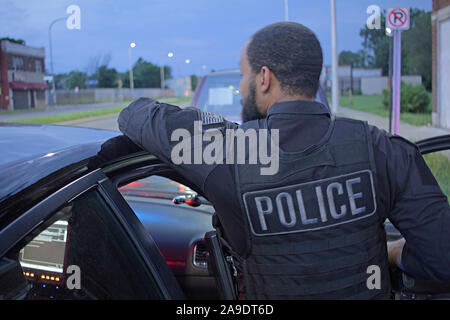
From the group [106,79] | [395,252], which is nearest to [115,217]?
[395,252]

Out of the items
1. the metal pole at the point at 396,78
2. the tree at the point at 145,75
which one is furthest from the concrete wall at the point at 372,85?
the metal pole at the point at 396,78

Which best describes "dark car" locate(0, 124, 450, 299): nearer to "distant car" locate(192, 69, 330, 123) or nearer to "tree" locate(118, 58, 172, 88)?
"distant car" locate(192, 69, 330, 123)

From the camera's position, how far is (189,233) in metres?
2.81

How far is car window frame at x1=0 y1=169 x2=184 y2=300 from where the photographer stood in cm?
113

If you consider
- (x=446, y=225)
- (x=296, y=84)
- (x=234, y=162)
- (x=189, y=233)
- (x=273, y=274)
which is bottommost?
(x=189, y=233)

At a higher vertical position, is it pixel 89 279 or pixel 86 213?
pixel 86 213

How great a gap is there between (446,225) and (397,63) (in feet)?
18.4

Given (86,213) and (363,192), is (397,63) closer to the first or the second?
(363,192)

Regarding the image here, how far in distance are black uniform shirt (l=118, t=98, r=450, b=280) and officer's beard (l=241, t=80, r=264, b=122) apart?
0.11m

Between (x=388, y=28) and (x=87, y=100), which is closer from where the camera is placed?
(x=388, y=28)

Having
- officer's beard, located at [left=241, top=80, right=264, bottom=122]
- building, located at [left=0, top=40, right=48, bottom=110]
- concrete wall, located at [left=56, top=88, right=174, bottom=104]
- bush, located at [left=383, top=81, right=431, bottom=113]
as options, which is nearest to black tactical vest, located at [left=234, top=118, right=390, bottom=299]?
officer's beard, located at [left=241, top=80, right=264, bottom=122]
